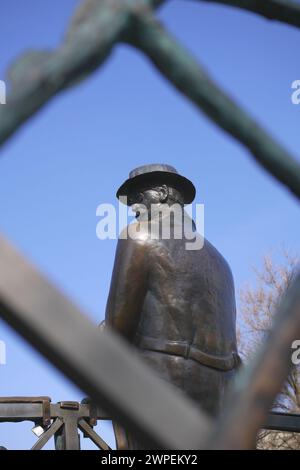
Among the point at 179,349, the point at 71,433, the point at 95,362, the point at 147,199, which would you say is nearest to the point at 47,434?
the point at 71,433

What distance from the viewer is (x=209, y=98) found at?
47.1 inches

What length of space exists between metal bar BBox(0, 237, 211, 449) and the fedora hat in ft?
11.1

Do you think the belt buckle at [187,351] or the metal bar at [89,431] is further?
the metal bar at [89,431]

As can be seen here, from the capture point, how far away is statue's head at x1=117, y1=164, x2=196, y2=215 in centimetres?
431

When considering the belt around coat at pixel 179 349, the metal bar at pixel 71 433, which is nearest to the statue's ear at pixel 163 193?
the belt around coat at pixel 179 349

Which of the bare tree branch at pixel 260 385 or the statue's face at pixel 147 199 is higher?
the statue's face at pixel 147 199

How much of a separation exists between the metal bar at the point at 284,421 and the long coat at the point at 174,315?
1687mm

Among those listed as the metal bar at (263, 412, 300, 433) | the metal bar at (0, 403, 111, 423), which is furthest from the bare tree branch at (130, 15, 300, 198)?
the metal bar at (0, 403, 111, 423)

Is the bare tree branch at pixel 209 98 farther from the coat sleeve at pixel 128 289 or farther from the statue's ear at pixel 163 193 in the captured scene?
the statue's ear at pixel 163 193

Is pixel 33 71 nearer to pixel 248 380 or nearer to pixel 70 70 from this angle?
pixel 70 70

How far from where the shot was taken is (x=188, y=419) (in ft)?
2.90

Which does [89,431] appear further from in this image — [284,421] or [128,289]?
[128,289]

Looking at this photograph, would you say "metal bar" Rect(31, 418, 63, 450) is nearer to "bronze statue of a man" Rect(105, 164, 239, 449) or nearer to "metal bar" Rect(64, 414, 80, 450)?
"metal bar" Rect(64, 414, 80, 450)

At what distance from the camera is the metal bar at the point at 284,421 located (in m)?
5.42
